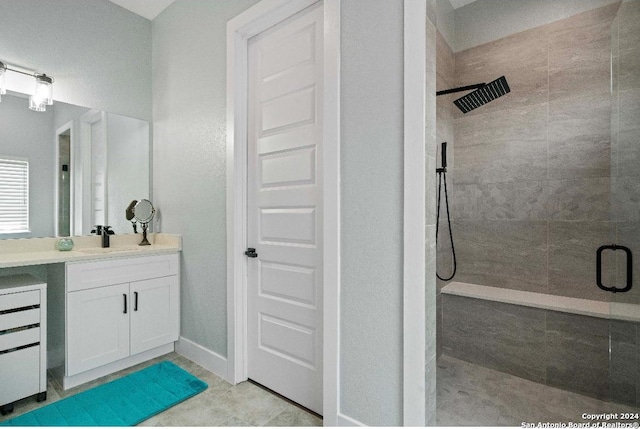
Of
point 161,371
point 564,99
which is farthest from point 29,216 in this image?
point 564,99

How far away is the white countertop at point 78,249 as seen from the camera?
1956 mm

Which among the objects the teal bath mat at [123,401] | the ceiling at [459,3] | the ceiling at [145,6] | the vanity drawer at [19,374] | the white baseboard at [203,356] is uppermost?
the ceiling at [459,3]

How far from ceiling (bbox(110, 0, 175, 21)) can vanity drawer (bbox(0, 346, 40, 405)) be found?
9.03 ft

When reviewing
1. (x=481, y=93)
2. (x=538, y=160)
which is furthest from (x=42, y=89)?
(x=538, y=160)

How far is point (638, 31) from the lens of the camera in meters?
1.55

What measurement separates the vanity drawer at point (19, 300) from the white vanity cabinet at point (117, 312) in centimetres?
16

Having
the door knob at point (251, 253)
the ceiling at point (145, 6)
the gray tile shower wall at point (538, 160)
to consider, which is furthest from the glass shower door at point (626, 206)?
the ceiling at point (145, 6)

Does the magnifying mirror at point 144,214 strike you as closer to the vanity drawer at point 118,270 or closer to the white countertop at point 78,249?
the white countertop at point 78,249

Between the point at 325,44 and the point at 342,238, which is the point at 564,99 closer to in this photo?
the point at 325,44

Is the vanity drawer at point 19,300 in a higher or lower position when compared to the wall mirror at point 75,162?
lower

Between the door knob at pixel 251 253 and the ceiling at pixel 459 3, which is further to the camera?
the ceiling at pixel 459 3

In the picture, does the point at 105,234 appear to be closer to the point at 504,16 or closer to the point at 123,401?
the point at 123,401

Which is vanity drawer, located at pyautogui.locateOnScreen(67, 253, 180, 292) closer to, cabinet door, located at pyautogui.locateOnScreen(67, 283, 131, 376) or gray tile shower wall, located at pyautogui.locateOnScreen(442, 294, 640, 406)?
cabinet door, located at pyautogui.locateOnScreen(67, 283, 131, 376)

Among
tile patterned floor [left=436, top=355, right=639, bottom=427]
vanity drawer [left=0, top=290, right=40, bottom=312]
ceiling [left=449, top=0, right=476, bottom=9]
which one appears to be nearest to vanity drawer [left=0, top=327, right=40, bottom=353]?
vanity drawer [left=0, top=290, right=40, bottom=312]
